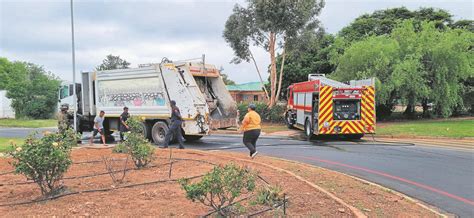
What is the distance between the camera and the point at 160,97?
14.9 metres

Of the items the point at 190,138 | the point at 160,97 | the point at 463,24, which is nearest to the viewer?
the point at 160,97

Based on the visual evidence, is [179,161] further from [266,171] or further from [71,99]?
[71,99]

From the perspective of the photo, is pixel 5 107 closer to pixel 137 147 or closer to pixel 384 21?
pixel 384 21

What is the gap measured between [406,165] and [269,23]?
17.7 m

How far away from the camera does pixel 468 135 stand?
16812 millimetres

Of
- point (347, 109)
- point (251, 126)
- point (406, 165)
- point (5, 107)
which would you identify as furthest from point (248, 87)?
point (406, 165)

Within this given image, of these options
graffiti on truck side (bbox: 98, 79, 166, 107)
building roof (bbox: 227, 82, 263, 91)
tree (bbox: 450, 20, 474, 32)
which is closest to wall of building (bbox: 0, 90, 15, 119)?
building roof (bbox: 227, 82, 263, 91)

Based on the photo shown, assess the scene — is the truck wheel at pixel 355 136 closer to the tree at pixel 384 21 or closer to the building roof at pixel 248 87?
the tree at pixel 384 21

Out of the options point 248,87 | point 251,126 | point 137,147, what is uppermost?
point 248,87

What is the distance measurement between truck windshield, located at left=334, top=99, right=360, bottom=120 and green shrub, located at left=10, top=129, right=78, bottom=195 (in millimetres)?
12320

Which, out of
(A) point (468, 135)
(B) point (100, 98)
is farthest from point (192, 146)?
(A) point (468, 135)

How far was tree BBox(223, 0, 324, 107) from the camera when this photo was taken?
26.2m

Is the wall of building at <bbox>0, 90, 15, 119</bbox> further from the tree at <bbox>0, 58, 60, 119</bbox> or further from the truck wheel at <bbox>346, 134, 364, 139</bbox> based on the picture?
the truck wheel at <bbox>346, 134, 364, 139</bbox>

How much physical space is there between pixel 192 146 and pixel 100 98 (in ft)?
15.5
